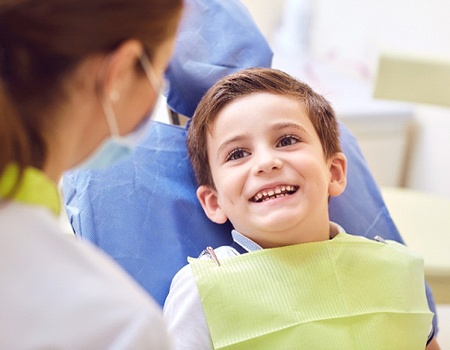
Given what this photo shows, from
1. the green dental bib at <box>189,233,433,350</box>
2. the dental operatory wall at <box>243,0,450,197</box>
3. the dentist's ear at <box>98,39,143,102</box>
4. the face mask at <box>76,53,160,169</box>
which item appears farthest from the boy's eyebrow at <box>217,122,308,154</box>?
the dental operatory wall at <box>243,0,450,197</box>

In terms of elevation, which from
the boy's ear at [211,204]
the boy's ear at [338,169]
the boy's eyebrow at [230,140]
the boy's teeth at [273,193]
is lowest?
the boy's ear at [211,204]

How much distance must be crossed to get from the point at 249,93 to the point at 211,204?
0.25 m

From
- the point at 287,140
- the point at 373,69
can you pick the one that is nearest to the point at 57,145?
the point at 287,140

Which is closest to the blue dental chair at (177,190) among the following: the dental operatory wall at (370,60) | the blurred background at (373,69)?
the blurred background at (373,69)

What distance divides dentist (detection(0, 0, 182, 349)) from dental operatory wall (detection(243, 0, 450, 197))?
1.86 metres

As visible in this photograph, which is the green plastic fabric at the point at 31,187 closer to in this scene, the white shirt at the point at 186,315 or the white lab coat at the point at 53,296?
the white lab coat at the point at 53,296

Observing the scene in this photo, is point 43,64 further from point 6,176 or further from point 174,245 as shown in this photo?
point 174,245

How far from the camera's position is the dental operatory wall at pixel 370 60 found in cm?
282

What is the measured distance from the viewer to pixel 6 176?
0.80 m

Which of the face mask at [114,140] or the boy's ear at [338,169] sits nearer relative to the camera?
the face mask at [114,140]

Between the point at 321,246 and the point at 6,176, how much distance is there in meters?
0.73

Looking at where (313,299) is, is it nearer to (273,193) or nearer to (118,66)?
(273,193)

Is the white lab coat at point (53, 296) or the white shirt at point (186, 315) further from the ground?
the white lab coat at point (53, 296)

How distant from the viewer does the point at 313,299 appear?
4.32 ft
